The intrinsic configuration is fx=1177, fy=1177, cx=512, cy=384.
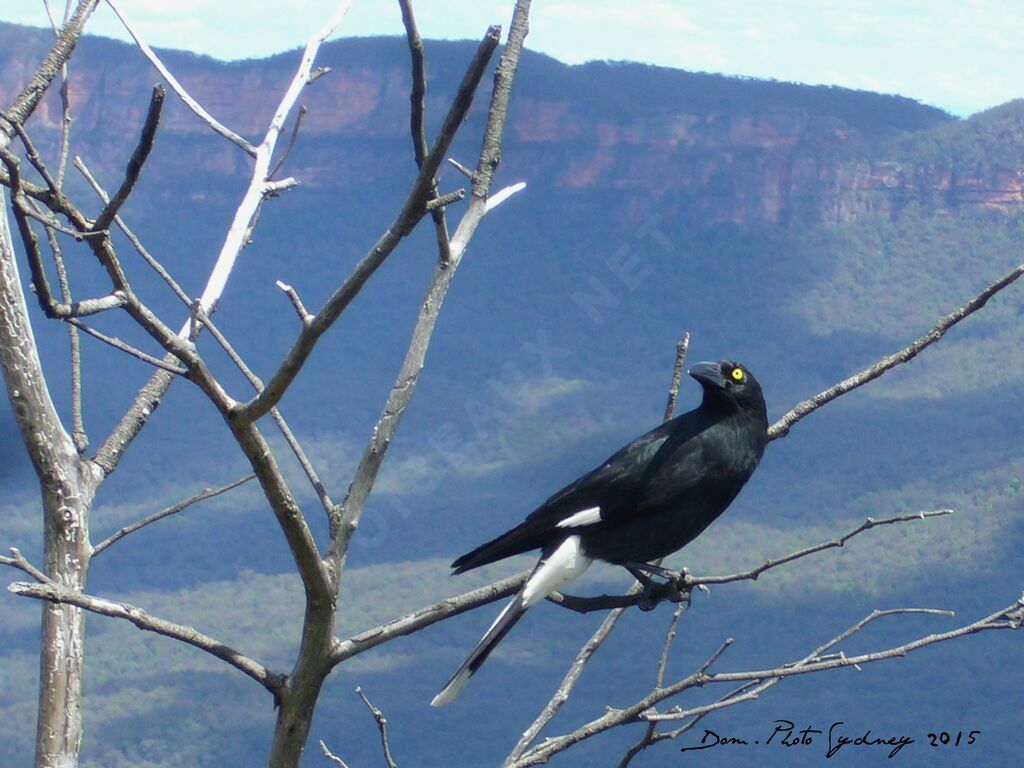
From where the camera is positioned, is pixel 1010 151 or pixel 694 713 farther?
pixel 1010 151

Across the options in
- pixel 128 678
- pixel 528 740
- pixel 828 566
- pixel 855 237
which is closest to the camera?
pixel 528 740

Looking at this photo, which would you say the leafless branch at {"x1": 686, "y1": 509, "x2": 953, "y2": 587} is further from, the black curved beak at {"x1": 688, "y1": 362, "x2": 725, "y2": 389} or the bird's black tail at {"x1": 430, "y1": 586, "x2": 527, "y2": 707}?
the black curved beak at {"x1": 688, "y1": 362, "x2": 725, "y2": 389}

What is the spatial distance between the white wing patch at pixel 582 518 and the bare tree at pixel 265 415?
0.30 m

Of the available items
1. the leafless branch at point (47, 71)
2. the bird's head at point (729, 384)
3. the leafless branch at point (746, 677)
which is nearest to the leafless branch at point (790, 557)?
the leafless branch at point (746, 677)

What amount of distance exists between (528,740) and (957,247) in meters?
23.6

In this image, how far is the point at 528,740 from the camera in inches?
90.9

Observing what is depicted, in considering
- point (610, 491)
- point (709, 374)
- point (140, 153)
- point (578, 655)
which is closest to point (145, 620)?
point (140, 153)

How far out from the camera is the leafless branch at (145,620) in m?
1.58

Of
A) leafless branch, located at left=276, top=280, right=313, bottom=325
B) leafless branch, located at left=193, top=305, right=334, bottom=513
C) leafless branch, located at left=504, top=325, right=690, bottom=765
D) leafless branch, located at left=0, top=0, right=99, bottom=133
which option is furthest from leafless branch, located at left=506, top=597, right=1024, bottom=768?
leafless branch, located at left=0, top=0, right=99, bottom=133

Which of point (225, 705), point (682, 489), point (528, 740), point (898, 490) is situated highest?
point (682, 489)

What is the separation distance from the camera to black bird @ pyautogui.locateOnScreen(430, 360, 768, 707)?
292 centimetres

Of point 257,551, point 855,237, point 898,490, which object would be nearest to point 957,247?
point 855,237

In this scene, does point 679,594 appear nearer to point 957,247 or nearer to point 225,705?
point 225,705

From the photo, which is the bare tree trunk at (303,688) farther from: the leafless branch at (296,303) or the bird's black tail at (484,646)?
the bird's black tail at (484,646)
